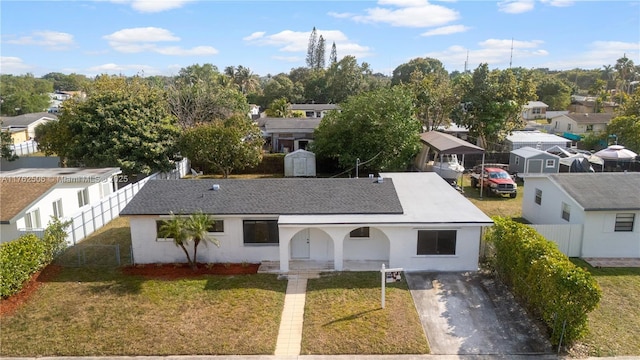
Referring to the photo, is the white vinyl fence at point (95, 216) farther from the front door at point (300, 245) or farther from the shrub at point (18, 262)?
the front door at point (300, 245)

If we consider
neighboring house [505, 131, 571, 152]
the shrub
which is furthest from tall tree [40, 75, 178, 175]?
neighboring house [505, 131, 571, 152]

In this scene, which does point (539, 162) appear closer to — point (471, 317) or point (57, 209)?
point (471, 317)

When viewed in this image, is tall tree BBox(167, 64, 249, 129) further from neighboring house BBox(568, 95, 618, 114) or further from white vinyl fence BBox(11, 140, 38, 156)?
neighboring house BBox(568, 95, 618, 114)

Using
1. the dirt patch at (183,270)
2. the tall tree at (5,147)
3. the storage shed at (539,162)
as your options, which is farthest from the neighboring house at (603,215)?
the tall tree at (5,147)

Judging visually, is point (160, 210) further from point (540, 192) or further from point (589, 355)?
point (540, 192)

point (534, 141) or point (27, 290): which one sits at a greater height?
point (534, 141)

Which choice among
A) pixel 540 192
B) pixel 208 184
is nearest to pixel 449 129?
pixel 540 192

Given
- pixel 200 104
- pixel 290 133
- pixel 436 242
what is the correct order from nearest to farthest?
1. pixel 436 242
2. pixel 200 104
3. pixel 290 133

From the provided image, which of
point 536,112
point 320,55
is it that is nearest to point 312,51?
point 320,55
